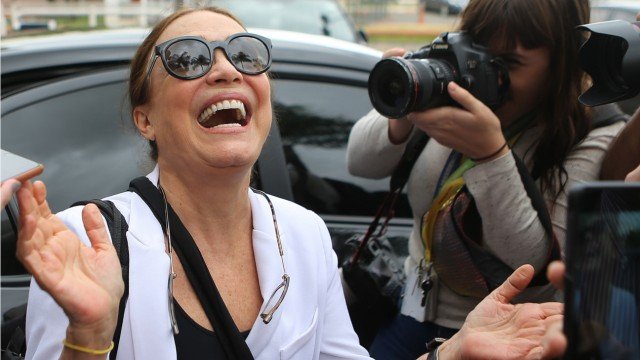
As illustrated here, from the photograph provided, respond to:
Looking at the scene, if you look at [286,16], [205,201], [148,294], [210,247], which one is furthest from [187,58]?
[286,16]

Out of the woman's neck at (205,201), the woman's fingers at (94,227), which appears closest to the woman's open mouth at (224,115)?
the woman's neck at (205,201)

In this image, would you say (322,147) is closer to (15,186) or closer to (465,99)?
(465,99)

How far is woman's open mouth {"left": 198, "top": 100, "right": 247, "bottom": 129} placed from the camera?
5.42ft

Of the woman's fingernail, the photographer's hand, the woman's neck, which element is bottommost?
the woman's neck

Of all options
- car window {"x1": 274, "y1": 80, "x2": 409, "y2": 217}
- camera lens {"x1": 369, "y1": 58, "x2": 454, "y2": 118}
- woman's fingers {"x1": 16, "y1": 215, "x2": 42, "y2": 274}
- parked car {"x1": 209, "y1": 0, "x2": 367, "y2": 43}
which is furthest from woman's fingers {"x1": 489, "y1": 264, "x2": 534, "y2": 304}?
parked car {"x1": 209, "y1": 0, "x2": 367, "y2": 43}

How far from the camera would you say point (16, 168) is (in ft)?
3.68

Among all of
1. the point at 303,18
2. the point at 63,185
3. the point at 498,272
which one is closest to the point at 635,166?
the point at 498,272

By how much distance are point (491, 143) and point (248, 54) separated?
62 centimetres

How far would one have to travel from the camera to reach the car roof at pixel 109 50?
223cm

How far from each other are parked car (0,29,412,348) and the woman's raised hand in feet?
1.37

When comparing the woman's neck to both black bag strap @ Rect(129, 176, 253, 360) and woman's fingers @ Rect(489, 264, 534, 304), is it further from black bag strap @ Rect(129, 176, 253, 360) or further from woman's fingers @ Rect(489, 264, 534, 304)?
woman's fingers @ Rect(489, 264, 534, 304)

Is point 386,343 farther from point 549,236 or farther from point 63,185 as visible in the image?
point 63,185

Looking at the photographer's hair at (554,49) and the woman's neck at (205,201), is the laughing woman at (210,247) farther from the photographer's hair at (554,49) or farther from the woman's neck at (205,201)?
the photographer's hair at (554,49)

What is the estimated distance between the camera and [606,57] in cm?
177
